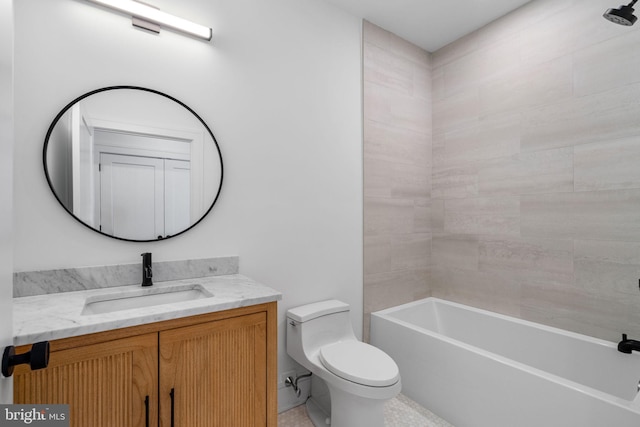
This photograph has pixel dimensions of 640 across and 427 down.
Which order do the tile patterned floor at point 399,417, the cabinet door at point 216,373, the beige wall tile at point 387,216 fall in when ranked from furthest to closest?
1. the beige wall tile at point 387,216
2. the tile patterned floor at point 399,417
3. the cabinet door at point 216,373

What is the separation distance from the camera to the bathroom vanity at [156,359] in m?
0.93

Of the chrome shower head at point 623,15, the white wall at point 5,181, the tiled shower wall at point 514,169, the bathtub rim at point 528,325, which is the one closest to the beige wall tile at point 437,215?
the tiled shower wall at point 514,169

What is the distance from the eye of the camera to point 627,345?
5.32 ft

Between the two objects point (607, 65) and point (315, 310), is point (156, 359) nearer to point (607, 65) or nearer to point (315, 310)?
point (315, 310)

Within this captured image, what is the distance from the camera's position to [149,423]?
1.05 meters

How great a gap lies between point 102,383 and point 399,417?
1.64 m

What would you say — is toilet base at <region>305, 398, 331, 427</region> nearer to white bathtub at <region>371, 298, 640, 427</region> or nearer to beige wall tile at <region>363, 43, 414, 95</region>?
white bathtub at <region>371, 298, 640, 427</region>

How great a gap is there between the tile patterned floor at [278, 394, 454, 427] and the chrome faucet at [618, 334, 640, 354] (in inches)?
40.1

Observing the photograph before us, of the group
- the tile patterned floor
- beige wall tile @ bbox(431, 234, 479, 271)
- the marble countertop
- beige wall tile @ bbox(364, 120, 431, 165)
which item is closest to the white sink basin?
the marble countertop

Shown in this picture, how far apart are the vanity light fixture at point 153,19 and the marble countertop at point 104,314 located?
4.19ft

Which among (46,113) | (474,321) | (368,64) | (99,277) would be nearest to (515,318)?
(474,321)

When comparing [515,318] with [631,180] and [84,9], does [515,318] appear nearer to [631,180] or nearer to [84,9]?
[631,180]

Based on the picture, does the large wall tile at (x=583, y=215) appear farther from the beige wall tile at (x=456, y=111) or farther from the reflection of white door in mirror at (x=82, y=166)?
the reflection of white door in mirror at (x=82, y=166)

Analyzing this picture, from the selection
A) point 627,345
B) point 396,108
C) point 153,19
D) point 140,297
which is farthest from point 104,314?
point 627,345
